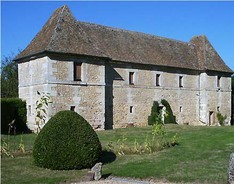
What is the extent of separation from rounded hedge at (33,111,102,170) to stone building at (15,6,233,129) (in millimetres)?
9674

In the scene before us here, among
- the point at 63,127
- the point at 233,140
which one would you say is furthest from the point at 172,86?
the point at 63,127

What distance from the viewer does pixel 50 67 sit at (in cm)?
1964

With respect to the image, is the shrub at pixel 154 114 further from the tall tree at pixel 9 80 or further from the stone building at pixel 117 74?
the tall tree at pixel 9 80

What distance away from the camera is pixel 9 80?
3688cm

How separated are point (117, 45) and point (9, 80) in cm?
1731

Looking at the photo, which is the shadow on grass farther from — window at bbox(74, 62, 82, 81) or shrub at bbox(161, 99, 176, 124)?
shrub at bbox(161, 99, 176, 124)

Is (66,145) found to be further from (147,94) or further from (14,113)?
(147,94)

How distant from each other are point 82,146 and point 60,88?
10668mm

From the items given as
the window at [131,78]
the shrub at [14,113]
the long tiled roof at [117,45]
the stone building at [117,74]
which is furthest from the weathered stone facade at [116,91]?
the long tiled roof at [117,45]

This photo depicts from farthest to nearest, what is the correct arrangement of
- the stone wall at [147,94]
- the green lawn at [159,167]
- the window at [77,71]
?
the stone wall at [147,94] → the window at [77,71] → the green lawn at [159,167]

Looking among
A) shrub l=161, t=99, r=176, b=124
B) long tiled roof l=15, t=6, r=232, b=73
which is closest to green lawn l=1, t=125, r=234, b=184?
long tiled roof l=15, t=6, r=232, b=73

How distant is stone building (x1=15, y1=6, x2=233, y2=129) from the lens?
20312 millimetres

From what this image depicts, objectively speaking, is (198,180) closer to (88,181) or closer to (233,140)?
(88,181)

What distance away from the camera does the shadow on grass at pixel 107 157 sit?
11.2 meters
